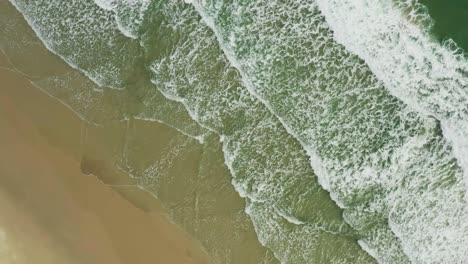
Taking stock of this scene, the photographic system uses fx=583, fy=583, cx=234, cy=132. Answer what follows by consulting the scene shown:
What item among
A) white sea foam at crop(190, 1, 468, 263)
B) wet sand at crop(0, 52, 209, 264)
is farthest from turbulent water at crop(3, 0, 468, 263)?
wet sand at crop(0, 52, 209, 264)

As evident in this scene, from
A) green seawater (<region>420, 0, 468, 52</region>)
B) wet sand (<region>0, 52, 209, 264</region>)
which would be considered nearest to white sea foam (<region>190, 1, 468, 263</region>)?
green seawater (<region>420, 0, 468, 52</region>)

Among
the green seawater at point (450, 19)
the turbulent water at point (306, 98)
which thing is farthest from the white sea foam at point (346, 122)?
the green seawater at point (450, 19)

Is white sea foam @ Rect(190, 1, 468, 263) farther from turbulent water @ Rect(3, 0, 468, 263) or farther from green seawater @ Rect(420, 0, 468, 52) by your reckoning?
green seawater @ Rect(420, 0, 468, 52)

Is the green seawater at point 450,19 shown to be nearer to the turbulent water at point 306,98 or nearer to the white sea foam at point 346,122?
the turbulent water at point 306,98

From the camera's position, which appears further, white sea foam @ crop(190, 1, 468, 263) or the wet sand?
white sea foam @ crop(190, 1, 468, 263)

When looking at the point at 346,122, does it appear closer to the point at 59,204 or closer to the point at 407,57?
the point at 407,57

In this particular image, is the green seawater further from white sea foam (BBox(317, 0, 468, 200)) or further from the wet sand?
the wet sand

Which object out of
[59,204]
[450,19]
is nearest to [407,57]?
[450,19]
